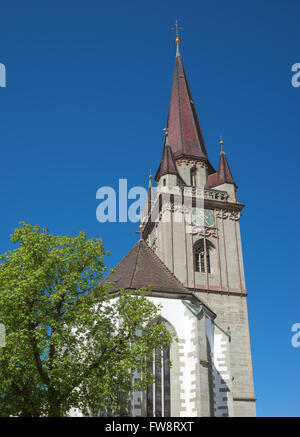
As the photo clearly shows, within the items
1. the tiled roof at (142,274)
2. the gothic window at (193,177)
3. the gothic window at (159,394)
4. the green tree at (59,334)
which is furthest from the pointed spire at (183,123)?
the green tree at (59,334)

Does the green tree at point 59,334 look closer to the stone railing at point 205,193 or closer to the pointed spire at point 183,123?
the stone railing at point 205,193

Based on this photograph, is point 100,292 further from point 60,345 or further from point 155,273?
point 155,273

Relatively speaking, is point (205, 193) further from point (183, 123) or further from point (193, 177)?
point (183, 123)

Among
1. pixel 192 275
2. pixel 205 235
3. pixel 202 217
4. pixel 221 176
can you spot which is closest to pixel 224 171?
pixel 221 176

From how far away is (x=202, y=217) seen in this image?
37.6 meters

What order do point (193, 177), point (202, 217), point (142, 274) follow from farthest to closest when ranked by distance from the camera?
point (193, 177) < point (202, 217) < point (142, 274)

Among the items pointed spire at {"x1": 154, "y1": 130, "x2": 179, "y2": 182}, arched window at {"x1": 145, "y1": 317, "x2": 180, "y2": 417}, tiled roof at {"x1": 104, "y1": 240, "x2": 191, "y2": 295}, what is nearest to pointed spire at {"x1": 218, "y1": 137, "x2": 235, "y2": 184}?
pointed spire at {"x1": 154, "y1": 130, "x2": 179, "y2": 182}

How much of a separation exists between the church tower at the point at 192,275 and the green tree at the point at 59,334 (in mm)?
1959

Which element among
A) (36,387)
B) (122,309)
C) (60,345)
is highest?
(122,309)

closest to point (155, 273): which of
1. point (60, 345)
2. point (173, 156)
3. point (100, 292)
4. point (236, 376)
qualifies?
point (100, 292)

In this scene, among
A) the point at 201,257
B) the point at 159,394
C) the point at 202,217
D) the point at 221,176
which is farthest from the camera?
the point at 221,176

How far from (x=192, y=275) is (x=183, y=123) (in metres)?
14.8
